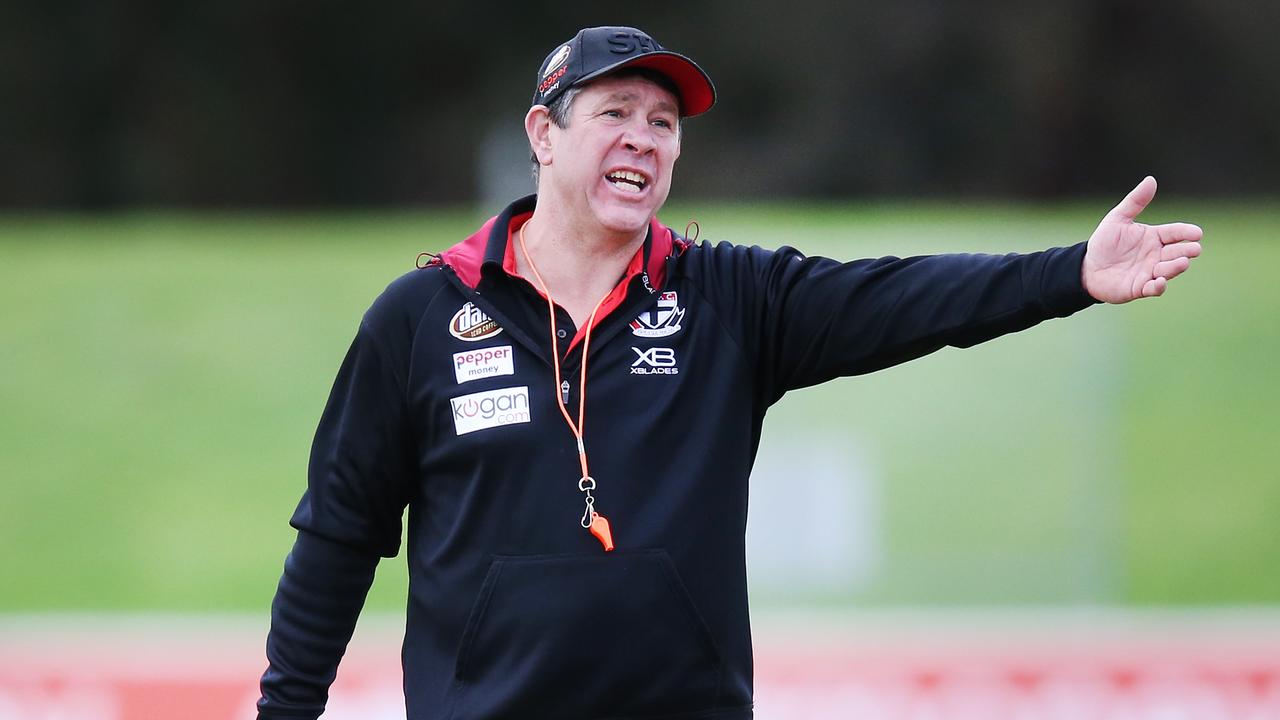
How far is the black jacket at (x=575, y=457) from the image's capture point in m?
2.63

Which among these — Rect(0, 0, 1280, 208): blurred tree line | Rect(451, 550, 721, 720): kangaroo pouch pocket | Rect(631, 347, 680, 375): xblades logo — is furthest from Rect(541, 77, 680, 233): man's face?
Rect(0, 0, 1280, 208): blurred tree line

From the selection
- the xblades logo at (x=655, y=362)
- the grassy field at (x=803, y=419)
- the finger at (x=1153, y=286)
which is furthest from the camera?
the grassy field at (x=803, y=419)

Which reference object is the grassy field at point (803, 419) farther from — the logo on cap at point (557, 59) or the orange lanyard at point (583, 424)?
the orange lanyard at point (583, 424)

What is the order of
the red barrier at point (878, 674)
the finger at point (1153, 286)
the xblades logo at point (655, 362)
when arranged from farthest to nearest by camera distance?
the red barrier at point (878, 674) < the xblades logo at point (655, 362) < the finger at point (1153, 286)

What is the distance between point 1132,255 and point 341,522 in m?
1.40

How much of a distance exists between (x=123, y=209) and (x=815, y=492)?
12.6 m

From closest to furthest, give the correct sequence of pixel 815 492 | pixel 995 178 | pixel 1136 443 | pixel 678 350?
pixel 678 350
pixel 815 492
pixel 1136 443
pixel 995 178

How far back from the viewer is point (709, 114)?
17.2m

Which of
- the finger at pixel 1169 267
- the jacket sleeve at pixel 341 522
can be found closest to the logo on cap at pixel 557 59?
the jacket sleeve at pixel 341 522

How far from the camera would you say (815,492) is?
7.91 metres

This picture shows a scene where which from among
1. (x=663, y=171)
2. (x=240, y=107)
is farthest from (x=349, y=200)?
(x=663, y=171)

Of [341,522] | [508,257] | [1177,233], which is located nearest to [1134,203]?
[1177,233]

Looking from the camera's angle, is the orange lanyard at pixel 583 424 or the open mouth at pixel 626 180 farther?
the open mouth at pixel 626 180

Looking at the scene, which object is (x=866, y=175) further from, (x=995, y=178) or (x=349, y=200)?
(x=349, y=200)
